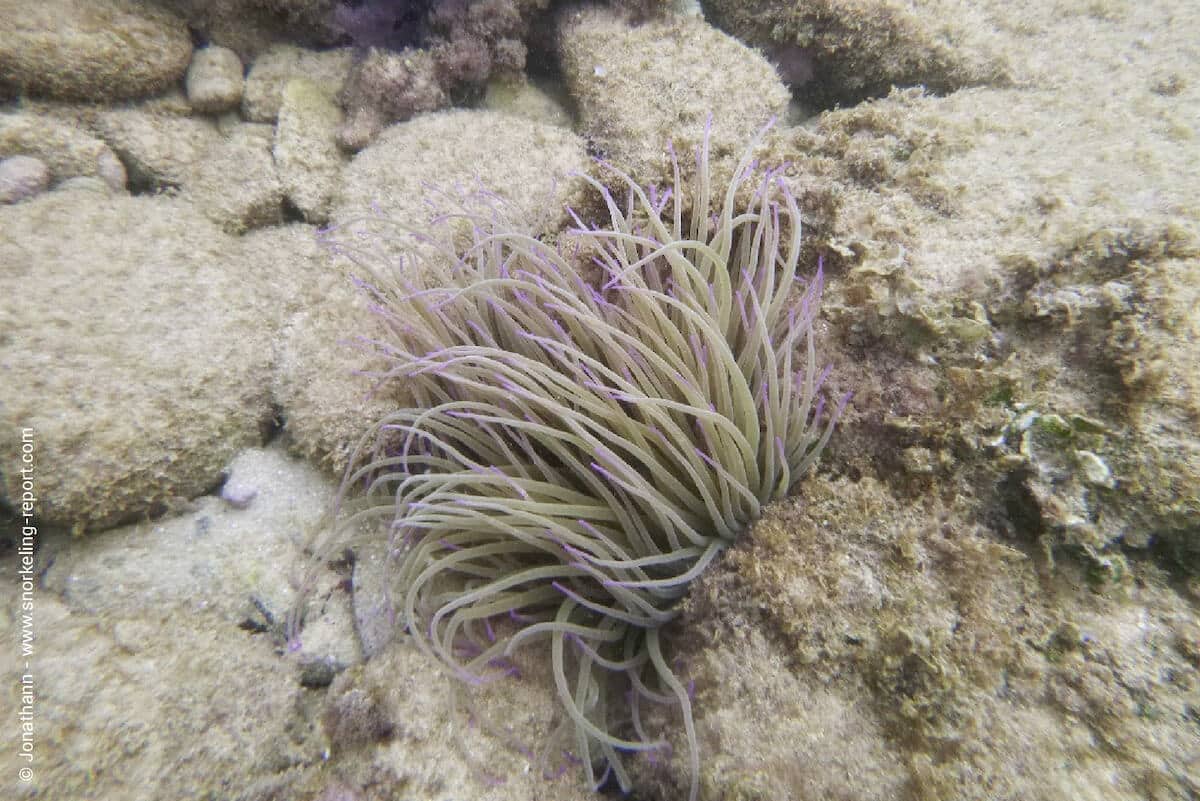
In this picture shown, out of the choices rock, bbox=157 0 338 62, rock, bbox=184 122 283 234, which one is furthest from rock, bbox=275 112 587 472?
rock, bbox=157 0 338 62

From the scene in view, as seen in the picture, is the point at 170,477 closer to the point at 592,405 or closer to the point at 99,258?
the point at 99,258

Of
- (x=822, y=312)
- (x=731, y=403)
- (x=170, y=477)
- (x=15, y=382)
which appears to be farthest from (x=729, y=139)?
(x=15, y=382)

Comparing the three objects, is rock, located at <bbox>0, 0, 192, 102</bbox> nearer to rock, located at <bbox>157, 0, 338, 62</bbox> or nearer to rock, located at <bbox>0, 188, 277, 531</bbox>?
rock, located at <bbox>157, 0, 338, 62</bbox>

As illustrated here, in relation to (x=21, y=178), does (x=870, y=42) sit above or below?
above

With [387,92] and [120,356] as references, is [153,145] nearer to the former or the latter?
[387,92]

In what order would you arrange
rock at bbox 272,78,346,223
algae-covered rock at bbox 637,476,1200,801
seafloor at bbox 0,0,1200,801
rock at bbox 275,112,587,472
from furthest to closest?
rock at bbox 272,78,346,223 < rock at bbox 275,112,587,472 < seafloor at bbox 0,0,1200,801 < algae-covered rock at bbox 637,476,1200,801

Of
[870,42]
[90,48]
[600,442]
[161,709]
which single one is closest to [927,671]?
[600,442]

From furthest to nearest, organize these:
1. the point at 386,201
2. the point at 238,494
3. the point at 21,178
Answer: the point at 386,201 < the point at 21,178 < the point at 238,494
